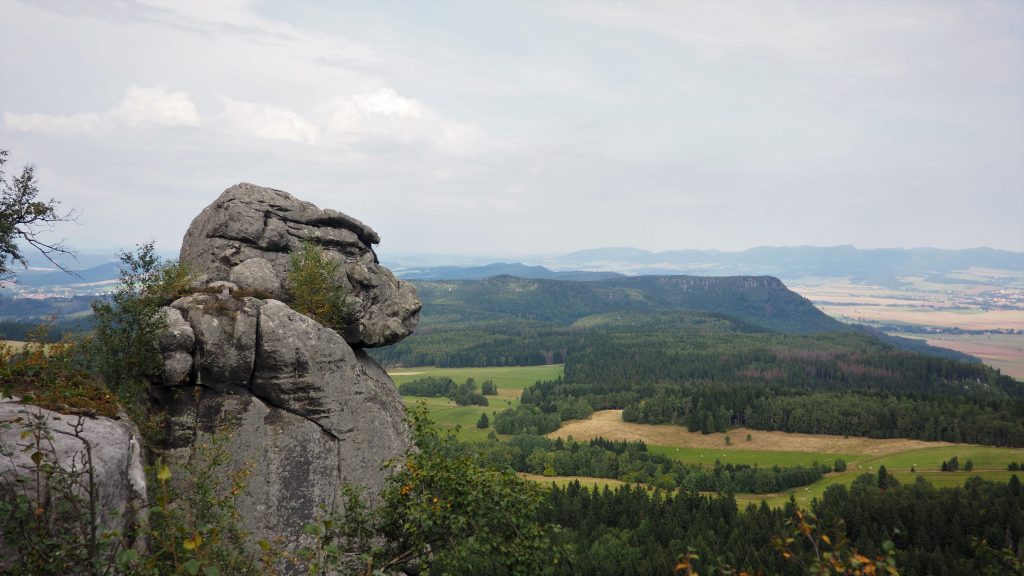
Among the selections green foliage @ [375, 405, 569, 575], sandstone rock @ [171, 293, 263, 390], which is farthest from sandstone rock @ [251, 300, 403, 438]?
green foliage @ [375, 405, 569, 575]

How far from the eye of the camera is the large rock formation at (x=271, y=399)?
31.2 metres

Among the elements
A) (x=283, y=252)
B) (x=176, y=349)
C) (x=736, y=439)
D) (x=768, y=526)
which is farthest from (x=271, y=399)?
(x=736, y=439)

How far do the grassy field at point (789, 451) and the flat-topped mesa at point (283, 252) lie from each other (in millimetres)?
79050

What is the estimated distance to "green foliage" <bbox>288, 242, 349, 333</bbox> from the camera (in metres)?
38.3

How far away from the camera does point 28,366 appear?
2580 centimetres

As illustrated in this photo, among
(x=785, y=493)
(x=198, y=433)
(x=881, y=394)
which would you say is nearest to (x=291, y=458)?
(x=198, y=433)

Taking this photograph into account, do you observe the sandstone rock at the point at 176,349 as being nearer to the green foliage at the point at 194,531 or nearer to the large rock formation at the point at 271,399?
the large rock formation at the point at 271,399

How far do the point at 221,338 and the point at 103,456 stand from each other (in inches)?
473

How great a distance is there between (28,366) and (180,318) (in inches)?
287

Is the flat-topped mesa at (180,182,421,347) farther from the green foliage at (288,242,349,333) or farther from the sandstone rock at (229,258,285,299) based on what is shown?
the green foliage at (288,242,349,333)

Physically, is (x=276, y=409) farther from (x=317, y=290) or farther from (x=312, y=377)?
(x=317, y=290)

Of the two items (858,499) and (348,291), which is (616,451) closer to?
(858,499)

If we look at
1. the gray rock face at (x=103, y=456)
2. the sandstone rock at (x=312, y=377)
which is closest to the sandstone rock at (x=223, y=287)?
the sandstone rock at (x=312, y=377)

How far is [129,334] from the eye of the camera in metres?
30.7
